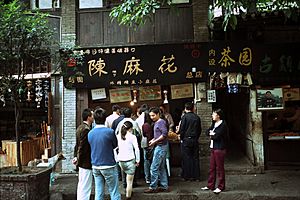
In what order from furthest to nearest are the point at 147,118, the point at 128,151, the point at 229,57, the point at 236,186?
1. the point at 229,57
2. the point at 147,118
3. the point at 236,186
4. the point at 128,151

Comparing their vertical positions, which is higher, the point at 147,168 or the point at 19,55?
the point at 19,55

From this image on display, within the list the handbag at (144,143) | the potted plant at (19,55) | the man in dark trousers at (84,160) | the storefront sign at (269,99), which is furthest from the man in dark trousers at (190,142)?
the potted plant at (19,55)

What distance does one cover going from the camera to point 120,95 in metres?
11.1

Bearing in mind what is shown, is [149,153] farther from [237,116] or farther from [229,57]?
[237,116]

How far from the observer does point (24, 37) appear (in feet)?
23.3

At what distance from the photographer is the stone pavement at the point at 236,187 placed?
303 inches

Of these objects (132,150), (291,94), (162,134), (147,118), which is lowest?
(132,150)

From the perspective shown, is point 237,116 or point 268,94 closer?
point 268,94

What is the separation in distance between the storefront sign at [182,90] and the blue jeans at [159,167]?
9.87 feet

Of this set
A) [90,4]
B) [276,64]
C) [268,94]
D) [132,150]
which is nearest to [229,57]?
[276,64]

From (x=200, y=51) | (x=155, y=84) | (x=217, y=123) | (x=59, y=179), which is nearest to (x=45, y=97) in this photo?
(x=59, y=179)

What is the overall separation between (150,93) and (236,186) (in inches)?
173

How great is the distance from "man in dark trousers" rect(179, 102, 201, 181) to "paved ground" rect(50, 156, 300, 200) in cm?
30

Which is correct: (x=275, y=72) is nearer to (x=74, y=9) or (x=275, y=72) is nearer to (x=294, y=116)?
(x=294, y=116)
